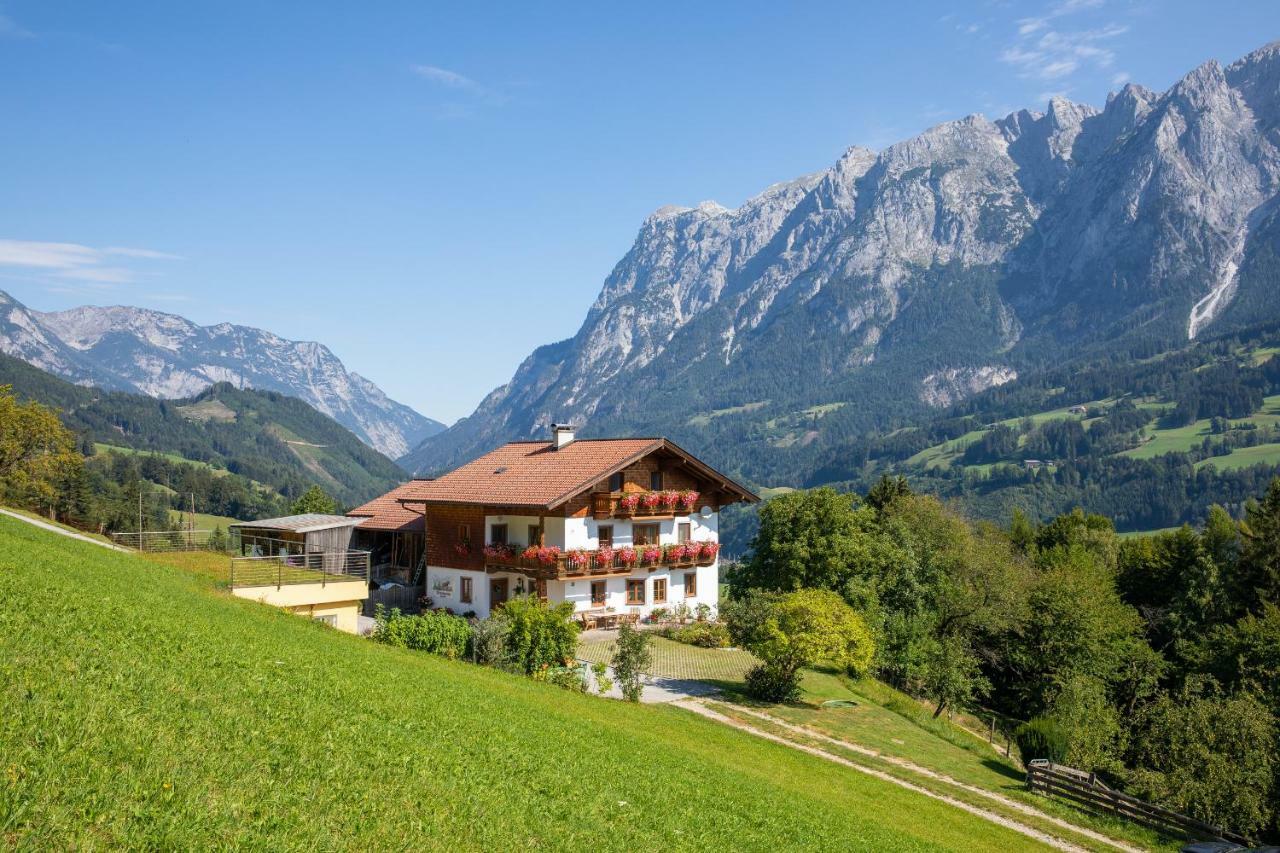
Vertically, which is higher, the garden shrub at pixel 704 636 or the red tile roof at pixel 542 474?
the red tile roof at pixel 542 474

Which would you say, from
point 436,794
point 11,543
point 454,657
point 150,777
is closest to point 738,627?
point 454,657

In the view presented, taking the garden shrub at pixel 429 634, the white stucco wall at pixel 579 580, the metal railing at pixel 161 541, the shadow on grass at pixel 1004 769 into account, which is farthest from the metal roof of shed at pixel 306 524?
the shadow on grass at pixel 1004 769

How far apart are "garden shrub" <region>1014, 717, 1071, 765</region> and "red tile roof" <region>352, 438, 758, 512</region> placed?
16870 mm

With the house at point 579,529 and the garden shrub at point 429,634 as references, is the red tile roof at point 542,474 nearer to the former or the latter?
the house at point 579,529

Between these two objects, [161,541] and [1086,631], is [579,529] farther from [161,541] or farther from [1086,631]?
[1086,631]

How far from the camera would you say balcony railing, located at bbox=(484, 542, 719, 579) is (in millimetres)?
39688

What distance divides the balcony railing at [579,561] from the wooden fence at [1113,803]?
19.4 meters

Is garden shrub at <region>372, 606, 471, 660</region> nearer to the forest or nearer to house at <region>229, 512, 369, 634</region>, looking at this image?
house at <region>229, 512, 369, 634</region>

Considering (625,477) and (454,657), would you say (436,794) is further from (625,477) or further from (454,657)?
(625,477)

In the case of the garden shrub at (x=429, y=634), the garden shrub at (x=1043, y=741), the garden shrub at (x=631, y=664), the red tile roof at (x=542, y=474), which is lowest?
the garden shrub at (x=1043, y=741)

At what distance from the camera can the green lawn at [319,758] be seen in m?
7.89

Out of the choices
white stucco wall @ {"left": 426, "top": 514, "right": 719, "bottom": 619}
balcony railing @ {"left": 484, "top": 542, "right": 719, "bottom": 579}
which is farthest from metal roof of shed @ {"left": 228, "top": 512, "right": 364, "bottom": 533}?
balcony railing @ {"left": 484, "top": 542, "right": 719, "bottom": 579}

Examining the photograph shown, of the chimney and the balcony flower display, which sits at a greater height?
the chimney

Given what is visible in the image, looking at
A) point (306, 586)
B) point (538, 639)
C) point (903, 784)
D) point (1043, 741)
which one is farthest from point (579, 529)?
point (903, 784)
